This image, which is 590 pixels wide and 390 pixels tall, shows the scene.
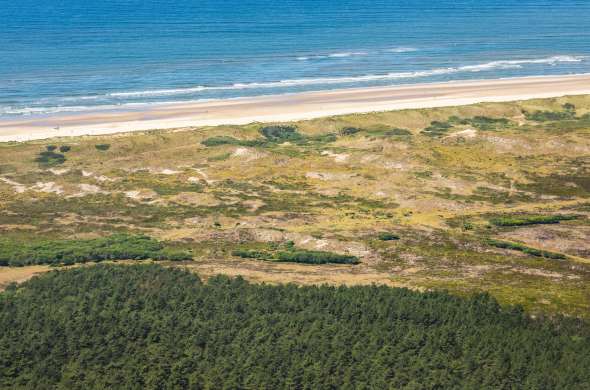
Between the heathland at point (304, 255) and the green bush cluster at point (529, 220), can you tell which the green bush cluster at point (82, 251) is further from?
the green bush cluster at point (529, 220)

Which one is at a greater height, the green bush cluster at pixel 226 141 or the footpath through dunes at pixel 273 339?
the green bush cluster at pixel 226 141

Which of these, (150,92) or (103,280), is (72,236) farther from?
(150,92)

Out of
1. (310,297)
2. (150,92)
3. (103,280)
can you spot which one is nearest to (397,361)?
(310,297)

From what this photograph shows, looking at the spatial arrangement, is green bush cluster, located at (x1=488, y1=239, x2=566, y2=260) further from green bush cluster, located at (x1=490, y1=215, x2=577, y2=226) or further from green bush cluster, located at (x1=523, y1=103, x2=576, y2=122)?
green bush cluster, located at (x1=523, y1=103, x2=576, y2=122)

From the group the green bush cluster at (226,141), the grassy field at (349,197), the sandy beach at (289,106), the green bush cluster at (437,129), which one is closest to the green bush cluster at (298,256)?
the grassy field at (349,197)

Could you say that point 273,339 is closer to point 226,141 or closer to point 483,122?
point 226,141

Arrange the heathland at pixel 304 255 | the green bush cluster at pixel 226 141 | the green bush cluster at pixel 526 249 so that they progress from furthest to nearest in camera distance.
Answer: the green bush cluster at pixel 226 141
the green bush cluster at pixel 526 249
the heathland at pixel 304 255

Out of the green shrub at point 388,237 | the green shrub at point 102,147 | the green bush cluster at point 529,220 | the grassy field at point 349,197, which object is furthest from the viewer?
the green shrub at point 102,147
